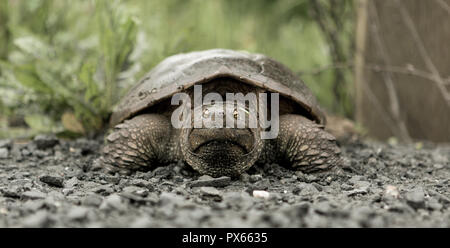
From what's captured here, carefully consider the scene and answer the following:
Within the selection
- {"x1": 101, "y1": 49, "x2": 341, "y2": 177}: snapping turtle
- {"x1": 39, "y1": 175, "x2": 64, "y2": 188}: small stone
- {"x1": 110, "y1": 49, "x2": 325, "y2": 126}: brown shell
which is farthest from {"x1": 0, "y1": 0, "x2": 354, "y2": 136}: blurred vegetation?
{"x1": 39, "y1": 175, "x2": 64, "y2": 188}: small stone

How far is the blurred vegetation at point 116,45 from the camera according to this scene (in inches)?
131

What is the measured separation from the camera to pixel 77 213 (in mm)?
1462

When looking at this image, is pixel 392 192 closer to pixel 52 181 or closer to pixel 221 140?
pixel 221 140

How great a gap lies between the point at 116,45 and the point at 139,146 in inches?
47.6

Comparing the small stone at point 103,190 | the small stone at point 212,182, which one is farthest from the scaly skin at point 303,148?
the small stone at point 103,190

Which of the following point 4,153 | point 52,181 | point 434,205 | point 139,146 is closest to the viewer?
point 434,205

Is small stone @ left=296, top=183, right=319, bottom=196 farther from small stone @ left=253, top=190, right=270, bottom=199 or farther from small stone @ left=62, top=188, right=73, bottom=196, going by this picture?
small stone @ left=62, top=188, right=73, bottom=196

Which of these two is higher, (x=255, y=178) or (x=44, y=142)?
(x=44, y=142)

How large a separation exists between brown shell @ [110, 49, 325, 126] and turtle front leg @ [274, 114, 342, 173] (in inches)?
6.8

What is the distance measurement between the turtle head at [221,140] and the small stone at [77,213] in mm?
657

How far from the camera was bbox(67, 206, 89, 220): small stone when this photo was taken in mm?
1447

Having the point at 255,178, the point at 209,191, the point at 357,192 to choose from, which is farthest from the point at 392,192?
the point at 209,191
